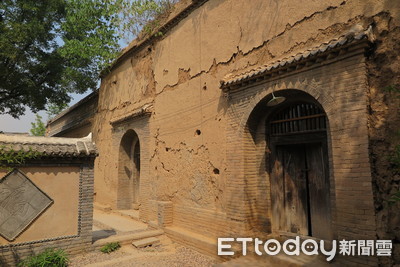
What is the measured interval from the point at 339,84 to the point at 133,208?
8470mm

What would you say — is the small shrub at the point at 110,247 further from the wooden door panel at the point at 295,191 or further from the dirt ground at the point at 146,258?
the wooden door panel at the point at 295,191

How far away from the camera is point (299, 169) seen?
5.40 metres

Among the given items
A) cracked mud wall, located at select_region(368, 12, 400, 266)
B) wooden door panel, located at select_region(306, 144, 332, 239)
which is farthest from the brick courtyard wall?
cracked mud wall, located at select_region(368, 12, 400, 266)

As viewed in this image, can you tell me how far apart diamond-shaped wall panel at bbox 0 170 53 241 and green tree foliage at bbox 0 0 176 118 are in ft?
21.9

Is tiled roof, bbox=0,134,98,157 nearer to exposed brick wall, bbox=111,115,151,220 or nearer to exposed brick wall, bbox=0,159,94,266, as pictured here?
exposed brick wall, bbox=0,159,94,266

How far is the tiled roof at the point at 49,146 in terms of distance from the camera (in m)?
5.65

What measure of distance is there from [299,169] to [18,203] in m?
5.46

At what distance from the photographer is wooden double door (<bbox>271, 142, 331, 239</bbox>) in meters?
5.00

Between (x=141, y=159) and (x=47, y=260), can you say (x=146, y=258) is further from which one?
(x=141, y=159)

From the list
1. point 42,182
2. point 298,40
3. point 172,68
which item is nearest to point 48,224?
point 42,182

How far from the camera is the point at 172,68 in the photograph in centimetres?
823

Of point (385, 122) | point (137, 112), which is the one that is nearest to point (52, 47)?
point (137, 112)

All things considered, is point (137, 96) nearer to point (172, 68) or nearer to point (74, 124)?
point (172, 68)

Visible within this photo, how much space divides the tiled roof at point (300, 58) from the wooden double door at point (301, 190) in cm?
150
